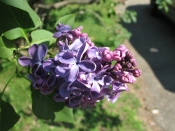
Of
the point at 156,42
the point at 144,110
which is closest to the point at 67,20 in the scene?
the point at 144,110

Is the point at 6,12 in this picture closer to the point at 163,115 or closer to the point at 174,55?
the point at 163,115

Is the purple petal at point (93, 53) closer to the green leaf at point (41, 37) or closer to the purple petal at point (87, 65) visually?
the purple petal at point (87, 65)

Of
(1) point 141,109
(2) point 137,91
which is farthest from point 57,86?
(2) point 137,91

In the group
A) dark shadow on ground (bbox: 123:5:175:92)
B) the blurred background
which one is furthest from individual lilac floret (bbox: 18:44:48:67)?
dark shadow on ground (bbox: 123:5:175:92)

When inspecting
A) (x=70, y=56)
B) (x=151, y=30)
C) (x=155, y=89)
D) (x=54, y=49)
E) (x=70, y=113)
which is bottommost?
(x=151, y=30)

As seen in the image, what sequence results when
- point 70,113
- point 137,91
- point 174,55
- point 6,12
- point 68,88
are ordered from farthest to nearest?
point 174,55, point 137,91, point 70,113, point 6,12, point 68,88

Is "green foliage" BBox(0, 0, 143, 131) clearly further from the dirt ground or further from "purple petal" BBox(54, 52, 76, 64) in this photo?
"purple petal" BBox(54, 52, 76, 64)
